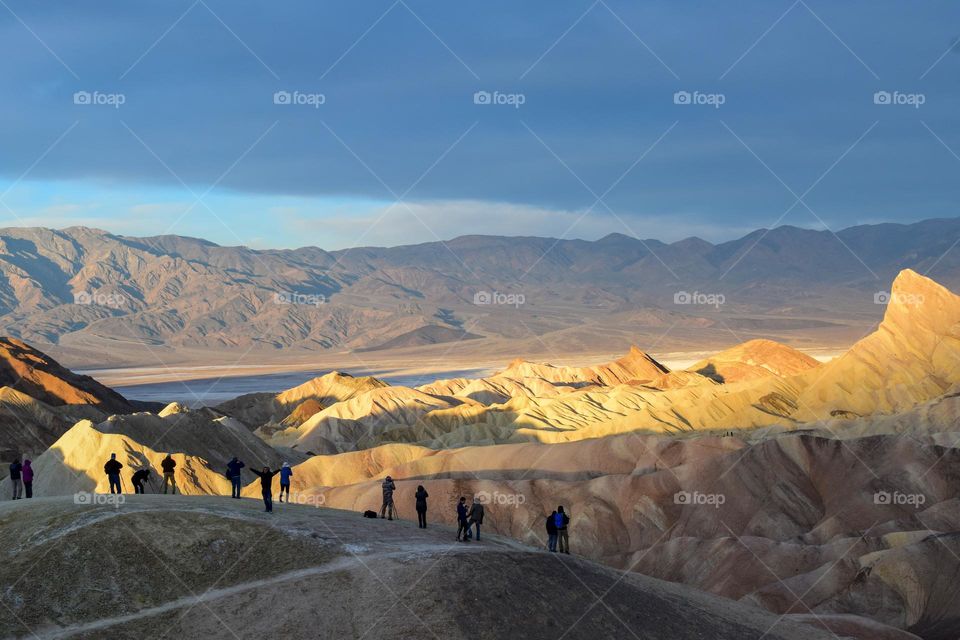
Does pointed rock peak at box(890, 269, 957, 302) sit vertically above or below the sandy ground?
above

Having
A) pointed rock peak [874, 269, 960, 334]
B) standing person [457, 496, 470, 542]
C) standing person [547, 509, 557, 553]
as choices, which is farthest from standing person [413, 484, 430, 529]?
pointed rock peak [874, 269, 960, 334]

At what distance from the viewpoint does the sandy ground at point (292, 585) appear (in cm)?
2984

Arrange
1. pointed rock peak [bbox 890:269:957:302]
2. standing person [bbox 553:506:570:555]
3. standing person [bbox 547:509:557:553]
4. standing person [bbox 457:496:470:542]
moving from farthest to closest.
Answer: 1. pointed rock peak [bbox 890:269:957:302]
2. standing person [bbox 547:509:557:553]
3. standing person [bbox 553:506:570:555]
4. standing person [bbox 457:496:470:542]

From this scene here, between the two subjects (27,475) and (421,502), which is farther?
(27,475)

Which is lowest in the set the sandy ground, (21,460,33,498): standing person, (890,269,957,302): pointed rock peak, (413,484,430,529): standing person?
the sandy ground

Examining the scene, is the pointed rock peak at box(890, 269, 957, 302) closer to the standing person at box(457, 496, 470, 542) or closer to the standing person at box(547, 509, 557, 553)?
the standing person at box(547, 509, 557, 553)

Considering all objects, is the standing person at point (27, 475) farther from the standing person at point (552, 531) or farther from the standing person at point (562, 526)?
the standing person at point (562, 526)

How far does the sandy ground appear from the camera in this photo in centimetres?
2984

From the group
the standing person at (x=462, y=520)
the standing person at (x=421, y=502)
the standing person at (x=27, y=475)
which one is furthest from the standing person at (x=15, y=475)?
the standing person at (x=462, y=520)

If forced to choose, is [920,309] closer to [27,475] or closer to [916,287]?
[916,287]

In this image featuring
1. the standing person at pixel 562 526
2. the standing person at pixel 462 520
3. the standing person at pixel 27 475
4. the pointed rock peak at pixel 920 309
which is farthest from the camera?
the pointed rock peak at pixel 920 309

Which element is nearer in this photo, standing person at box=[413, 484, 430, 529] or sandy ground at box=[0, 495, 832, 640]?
sandy ground at box=[0, 495, 832, 640]

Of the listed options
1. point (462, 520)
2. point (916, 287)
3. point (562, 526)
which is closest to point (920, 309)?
point (916, 287)

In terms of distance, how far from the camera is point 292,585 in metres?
31.1
